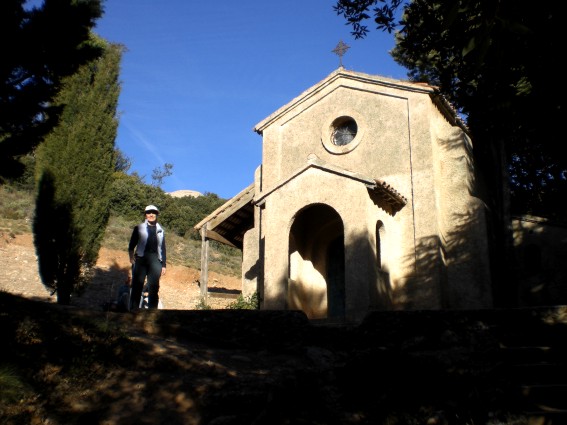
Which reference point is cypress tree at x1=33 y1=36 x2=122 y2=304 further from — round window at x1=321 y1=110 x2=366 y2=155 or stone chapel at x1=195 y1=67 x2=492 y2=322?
round window at x1=321 y1=110 x2=366 y2=155

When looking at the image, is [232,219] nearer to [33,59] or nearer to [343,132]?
[343,132]

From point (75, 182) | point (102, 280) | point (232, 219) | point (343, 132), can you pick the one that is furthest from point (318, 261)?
point (102, 280)

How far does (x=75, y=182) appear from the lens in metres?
16.3

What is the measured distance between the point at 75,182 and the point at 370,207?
9.54 m

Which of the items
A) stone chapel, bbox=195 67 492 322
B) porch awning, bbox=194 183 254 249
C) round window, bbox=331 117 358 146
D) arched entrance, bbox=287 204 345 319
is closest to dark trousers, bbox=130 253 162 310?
stone chapel, bbox=195 67 492 322

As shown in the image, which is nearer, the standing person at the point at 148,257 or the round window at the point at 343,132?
the standing person at the point at 148,257

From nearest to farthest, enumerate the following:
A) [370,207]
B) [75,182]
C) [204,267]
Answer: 1. [370,207]
2. [75,182]
3. [204,267]

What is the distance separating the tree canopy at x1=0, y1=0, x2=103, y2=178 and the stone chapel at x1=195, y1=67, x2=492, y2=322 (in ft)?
23.1

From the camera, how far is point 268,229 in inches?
A: 531

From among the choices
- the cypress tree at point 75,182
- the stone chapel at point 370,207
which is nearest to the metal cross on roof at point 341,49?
the stone chapel at point 370,207

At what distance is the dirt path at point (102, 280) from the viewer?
2103 cm

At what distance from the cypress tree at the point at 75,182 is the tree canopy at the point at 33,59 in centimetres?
856

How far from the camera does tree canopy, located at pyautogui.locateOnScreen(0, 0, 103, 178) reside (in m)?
6.54

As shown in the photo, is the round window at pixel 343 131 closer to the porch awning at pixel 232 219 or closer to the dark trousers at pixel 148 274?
the porch awning at pixel 232 219
